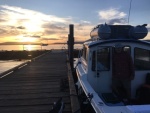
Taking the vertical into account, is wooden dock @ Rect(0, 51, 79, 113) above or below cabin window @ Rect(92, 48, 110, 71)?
below

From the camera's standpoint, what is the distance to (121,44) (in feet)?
29.8

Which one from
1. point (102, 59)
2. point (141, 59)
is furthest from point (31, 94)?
point (141, 59)

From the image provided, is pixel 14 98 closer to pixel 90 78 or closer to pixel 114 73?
pixel 90 78

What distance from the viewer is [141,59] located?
9.27 meters

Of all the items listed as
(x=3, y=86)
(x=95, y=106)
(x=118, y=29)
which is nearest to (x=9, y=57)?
(x=3, y=86)

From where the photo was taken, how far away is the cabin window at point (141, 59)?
923 centimetres

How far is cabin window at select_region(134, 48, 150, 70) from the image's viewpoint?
923cm

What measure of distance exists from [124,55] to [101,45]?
0.82 metres

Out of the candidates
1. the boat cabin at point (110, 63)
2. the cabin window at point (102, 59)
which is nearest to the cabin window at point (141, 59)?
the boat cabin at point (110, 63)

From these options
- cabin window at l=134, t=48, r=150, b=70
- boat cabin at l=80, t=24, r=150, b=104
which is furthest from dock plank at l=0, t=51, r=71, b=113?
cabin window at l=134, t=48, r=150, b=70

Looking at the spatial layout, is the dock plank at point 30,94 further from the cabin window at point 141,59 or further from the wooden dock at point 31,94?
the cabin window at point 141,59

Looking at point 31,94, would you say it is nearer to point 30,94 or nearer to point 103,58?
point 30,94

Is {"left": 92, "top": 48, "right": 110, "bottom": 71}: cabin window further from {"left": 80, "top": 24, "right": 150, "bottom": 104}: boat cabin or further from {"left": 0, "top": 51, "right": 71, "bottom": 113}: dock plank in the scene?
{"left": 0, "top": 51, "right": 71, "bottom": 113}: dock plank

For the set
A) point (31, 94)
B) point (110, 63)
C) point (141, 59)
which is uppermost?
point (141, 59)
